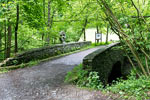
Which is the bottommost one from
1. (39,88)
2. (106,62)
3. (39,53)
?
(39,88)

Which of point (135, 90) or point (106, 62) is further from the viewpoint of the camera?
point (106, 62)

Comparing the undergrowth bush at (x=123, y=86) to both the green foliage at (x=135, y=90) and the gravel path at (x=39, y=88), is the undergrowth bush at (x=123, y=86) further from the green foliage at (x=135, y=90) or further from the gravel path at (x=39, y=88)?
the gravel path at (x=39, y=88)

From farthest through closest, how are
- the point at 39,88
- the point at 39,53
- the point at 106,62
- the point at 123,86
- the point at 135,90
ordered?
the point at 39,53, the point at 106,62, the point at 39,88, the point at 123,86, the point at 135,90

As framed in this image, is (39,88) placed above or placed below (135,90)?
below

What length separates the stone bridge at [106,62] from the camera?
6102 mm

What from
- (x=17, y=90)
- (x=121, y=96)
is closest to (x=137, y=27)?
(x=121, y=96)

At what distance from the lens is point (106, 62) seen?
868 cm

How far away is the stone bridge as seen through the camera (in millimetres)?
6102

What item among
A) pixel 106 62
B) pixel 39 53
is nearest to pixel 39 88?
pixel 39 53

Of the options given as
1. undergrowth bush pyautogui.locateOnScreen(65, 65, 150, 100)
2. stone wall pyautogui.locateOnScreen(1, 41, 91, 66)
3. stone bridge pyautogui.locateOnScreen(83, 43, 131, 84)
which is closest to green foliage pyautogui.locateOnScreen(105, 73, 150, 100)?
undergrowth bush pyautogui.locateOnScreen(65, 65, 150, 100)

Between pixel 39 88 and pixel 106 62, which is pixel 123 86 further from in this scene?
pixel 106 62

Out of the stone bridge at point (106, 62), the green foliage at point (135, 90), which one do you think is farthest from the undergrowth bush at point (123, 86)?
the stone bridge at point (106, 62)

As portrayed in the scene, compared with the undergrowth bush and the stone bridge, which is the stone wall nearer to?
the undergrowth bush

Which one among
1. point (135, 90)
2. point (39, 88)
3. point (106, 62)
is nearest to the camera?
point (135, 90)
